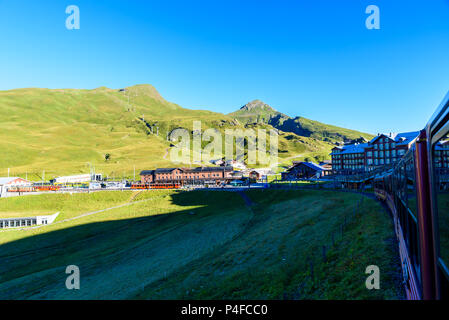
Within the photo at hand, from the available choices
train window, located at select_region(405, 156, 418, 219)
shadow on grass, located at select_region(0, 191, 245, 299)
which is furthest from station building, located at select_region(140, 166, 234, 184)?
train window, located at select_region(405, 156, 418, 219)

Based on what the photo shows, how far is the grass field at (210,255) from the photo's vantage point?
502 inches

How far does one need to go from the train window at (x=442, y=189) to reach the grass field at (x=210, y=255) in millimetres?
6666

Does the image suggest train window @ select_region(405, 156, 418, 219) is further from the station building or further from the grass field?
the station building

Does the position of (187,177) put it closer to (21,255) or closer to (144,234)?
(144,234)

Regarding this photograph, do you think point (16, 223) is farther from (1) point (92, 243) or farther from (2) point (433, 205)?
(2) point (433, 205)

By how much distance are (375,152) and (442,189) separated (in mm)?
88439

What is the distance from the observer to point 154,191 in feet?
242

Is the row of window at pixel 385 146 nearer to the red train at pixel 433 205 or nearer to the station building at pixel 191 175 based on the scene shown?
the station building at pixel 191 175

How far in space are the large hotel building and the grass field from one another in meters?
45.2

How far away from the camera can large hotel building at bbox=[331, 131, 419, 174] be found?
72744 mm

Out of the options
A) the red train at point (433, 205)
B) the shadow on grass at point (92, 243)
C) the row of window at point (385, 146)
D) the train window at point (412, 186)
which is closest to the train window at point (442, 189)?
the red train at point (433, 205)
